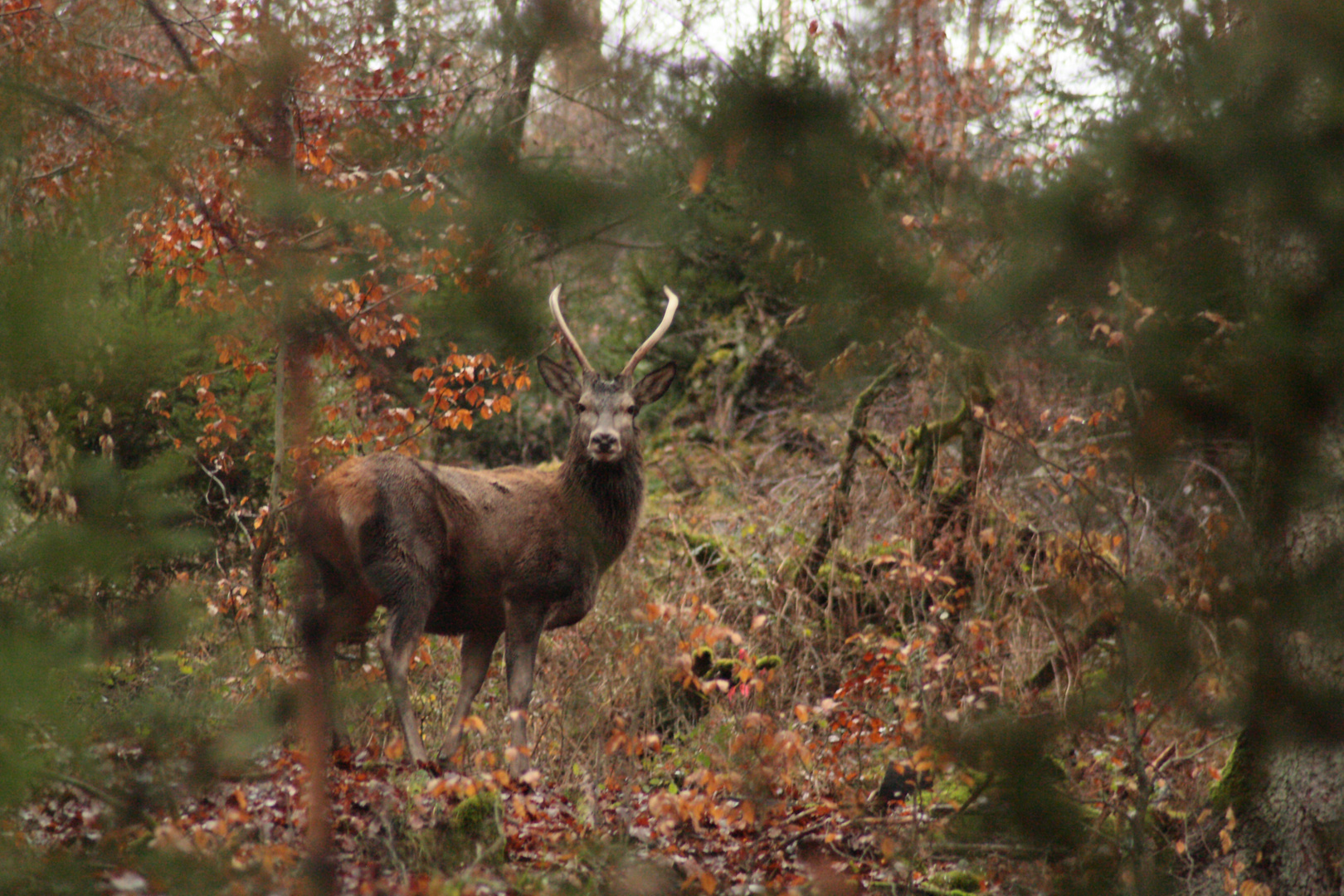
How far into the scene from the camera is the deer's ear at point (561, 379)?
7.35m

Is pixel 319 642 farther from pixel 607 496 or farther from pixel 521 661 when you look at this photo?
pixel 607 496

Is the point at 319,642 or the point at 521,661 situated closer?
the point at 319,642

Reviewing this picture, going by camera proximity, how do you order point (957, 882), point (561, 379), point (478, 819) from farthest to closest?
point (561, 379)
point (957, 882)
point (478, 819)

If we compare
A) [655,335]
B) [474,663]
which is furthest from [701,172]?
[474,663]

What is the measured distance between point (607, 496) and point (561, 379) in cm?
87

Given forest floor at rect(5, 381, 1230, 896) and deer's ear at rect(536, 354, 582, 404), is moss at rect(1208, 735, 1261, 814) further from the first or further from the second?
deer's ear at rect(536, 354, 582, 404)

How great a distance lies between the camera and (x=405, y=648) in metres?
6.43

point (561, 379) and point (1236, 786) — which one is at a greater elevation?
point (561, 379)

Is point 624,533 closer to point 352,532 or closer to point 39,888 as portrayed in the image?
point 352,532

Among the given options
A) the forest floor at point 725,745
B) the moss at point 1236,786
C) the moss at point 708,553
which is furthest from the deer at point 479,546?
the moss at point 1236,786

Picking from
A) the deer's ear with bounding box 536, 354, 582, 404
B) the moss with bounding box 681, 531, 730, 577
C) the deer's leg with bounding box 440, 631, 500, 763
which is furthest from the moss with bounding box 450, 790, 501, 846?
the moss with bounding box 681, 531, 730, 577

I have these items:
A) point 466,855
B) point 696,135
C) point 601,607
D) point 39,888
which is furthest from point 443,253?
point 601,607

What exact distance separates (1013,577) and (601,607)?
3.25 metres

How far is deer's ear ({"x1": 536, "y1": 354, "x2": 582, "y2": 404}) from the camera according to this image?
7352 mm
